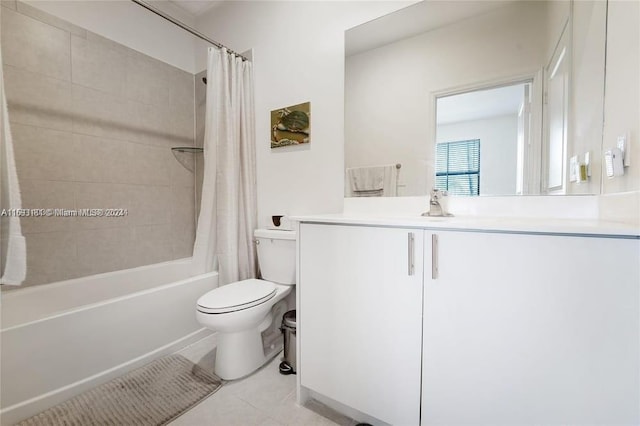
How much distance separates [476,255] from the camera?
84 centimetres

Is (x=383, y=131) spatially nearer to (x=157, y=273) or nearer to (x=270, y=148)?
(x=270, y=148)

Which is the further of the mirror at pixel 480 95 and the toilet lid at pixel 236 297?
the toilet lid at pixel 236 297

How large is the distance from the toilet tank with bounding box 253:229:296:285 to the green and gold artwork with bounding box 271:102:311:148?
656 millimetres

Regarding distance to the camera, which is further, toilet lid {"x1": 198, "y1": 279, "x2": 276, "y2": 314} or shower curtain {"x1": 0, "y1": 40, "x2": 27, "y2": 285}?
toilet lid {"x1": 198, "y1": 279, "x2": 276, "y2": 314}

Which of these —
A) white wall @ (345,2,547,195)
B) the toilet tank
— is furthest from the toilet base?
white wall @ (345,2,547,195)

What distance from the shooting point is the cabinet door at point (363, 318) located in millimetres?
955

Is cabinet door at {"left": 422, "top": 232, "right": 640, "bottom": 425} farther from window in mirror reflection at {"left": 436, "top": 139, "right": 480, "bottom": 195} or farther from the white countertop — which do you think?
window in mirror reflection at {"left": 436, "top": 139, "right": 480, "bottom": 195}

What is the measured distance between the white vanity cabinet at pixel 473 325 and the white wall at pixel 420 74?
60 cm

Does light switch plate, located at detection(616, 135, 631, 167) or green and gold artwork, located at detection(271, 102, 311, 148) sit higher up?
green and gold artwork, located at detection(271, 102, 311, 148)

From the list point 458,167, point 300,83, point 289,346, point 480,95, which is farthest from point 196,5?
point 289,346

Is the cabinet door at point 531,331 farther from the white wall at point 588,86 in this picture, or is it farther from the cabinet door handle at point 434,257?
the white wall at point 588,86

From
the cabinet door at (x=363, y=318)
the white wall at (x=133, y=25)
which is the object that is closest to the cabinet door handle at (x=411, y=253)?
the cabinet door at (x=363, y=318)

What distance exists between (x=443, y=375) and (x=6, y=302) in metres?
2.25

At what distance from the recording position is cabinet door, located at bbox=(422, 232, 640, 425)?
0.68m
